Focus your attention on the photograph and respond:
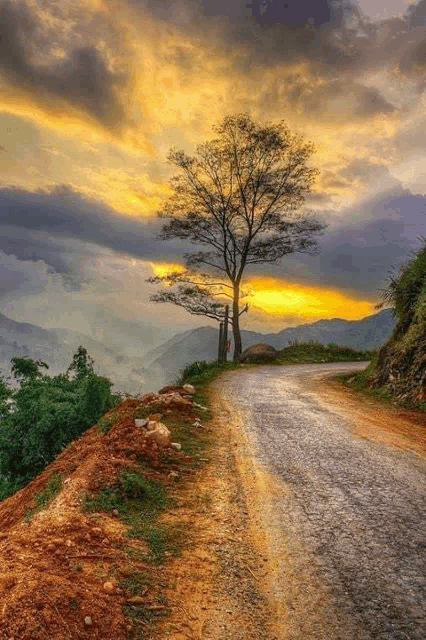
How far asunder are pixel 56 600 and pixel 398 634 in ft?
8.22

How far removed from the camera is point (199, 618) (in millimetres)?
3371

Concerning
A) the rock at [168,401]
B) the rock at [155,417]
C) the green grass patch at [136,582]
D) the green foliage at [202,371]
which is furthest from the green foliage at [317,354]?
the green grass patch at [136,582]

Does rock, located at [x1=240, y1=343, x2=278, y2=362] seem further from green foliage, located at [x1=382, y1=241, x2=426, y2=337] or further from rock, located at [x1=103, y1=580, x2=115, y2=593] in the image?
rock, located at [x1=103, y1=580, x2=115, y2=593]

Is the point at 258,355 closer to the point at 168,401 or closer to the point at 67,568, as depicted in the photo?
the point at 168,401

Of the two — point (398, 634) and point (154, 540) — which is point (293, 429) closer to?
point (154, 540)

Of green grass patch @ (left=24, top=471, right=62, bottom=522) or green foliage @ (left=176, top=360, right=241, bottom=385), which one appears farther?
green foliage @ (left=176, top=360, right=241, bottom=385)

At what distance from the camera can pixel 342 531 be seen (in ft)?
15.5

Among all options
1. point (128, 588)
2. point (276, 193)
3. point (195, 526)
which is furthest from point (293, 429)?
point (276, 193)

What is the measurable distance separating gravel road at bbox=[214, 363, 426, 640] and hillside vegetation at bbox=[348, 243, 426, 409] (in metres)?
4.54

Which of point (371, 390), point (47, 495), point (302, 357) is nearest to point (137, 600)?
point (47, 495)

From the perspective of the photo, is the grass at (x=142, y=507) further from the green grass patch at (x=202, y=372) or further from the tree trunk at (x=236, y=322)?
the tree trunk at (x=236, y=322)

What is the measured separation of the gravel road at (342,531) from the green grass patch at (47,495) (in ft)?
9.03

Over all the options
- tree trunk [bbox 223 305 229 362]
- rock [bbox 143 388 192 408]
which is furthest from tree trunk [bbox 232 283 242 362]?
rock [bbox 143 388 192 408]

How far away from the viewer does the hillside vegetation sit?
13.1m
